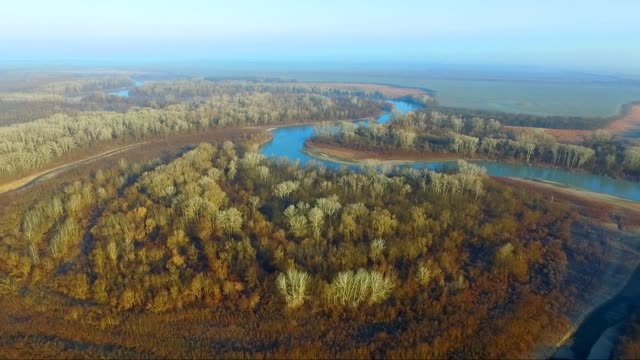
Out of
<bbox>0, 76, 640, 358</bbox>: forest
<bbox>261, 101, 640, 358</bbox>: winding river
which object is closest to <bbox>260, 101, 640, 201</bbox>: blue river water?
<bbox>261, 101, 640, 358</bbox>: winding river

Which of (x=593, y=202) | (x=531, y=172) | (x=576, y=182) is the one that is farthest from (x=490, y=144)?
(x=593, y=202)

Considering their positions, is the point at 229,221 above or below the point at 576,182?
above

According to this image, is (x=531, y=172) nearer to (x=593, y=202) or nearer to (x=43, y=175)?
(x=593, y=202)

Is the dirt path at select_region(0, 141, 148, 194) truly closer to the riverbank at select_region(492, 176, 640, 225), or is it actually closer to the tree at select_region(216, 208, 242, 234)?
the tree at select_region(216, 208, 242, 234)

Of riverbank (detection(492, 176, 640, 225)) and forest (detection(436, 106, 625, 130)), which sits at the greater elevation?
forest (detection(436, 106, 625, 130))

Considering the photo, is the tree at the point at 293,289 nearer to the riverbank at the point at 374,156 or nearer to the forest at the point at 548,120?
the riverbank at the point at 374,156

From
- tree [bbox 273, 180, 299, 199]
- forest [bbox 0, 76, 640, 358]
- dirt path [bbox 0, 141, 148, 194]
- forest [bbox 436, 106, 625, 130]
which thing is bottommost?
dirt path [bbox 0, 141, 148, 194]

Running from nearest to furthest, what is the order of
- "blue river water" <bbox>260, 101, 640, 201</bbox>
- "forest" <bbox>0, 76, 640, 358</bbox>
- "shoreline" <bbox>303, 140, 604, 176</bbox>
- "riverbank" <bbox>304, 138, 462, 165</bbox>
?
"forest" <bbox>0, 76, 640, 358</bbox> → "blue river water" <bbox>260, 101, 640, 201</bbox> → "shoreline" <bbox>303, 140, 604, 176</bbox> → "riverbank" <bbox>304, 138, 462, 165</bbox>
